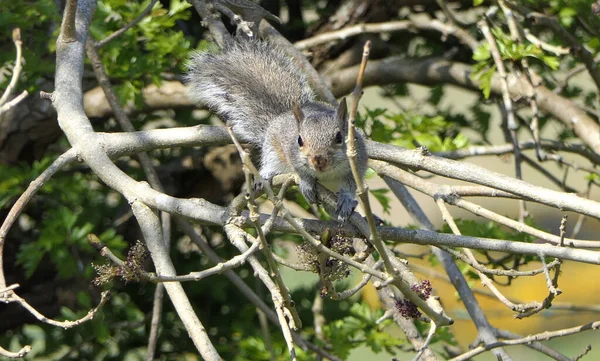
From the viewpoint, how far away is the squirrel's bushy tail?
2320 mm

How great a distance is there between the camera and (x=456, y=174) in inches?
63.8

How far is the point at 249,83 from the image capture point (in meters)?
2.34

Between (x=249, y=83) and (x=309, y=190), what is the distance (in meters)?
0.55

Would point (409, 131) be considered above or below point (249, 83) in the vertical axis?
below

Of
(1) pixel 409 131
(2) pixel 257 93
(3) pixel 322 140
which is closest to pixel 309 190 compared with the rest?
(3) pixel 322 140

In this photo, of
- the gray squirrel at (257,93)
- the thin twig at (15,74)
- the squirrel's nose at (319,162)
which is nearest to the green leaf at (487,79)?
the gray squirrel at (257,93)

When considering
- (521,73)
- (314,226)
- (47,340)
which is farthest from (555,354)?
(47,340)

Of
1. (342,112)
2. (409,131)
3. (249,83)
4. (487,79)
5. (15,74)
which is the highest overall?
(15,74)

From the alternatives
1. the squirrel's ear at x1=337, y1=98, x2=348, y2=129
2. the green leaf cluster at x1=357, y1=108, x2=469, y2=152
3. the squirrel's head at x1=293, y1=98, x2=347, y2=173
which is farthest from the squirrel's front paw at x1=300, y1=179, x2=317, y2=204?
the green leaf cluster at x1=357, y1=108, x2=469, y2=152

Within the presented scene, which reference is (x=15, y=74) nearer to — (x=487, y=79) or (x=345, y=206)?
(x=345, y=206)

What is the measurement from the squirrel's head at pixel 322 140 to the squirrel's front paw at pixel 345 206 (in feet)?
0.24

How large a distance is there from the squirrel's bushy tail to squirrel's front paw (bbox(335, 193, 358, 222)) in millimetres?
543

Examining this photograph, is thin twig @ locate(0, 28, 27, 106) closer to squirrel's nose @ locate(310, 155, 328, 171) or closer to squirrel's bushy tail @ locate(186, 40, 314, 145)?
squirrel's nose @ locate(310, 155, 328, 171)

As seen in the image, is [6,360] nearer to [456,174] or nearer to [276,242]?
[276,242]
